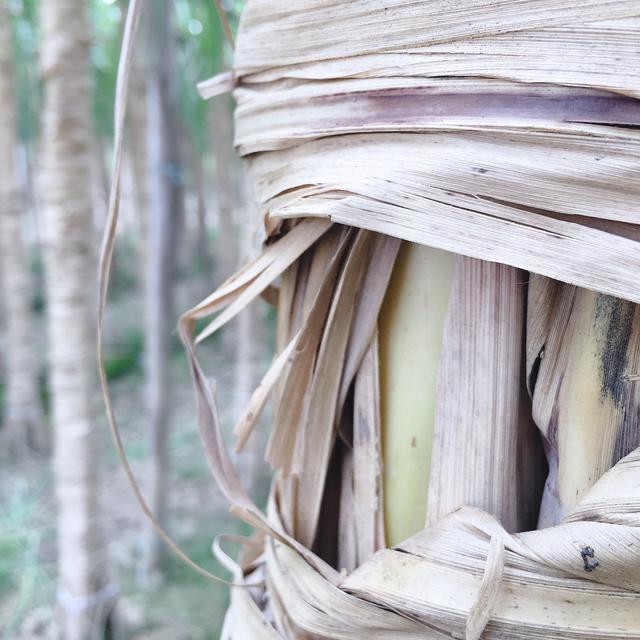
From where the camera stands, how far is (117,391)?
379 centimetres

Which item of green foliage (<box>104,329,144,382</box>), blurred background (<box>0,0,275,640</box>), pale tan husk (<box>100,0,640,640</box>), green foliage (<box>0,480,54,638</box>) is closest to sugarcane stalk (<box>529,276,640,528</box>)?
pale tan husk (<box>100,0,640,640</box>)

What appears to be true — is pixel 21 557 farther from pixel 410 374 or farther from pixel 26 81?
pixel 26 81

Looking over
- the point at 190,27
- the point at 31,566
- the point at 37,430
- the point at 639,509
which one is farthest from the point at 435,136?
the point at 190,27

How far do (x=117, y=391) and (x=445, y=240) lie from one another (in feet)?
12.5

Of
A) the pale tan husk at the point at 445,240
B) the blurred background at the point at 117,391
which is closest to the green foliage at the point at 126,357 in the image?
the blurred background at the point at 117,391

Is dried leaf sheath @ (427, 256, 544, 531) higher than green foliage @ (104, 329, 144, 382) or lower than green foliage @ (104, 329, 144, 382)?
higher

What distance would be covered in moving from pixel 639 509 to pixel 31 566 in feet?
7.69

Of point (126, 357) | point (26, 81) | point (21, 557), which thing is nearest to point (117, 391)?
point (126, 357)

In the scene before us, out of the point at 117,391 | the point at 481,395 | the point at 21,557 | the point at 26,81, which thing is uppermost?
the point at 26,81

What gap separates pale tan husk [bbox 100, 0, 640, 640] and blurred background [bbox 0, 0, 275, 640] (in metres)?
0.07

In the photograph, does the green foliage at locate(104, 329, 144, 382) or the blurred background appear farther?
the green foliage at locate(104, 329, 144, 382)

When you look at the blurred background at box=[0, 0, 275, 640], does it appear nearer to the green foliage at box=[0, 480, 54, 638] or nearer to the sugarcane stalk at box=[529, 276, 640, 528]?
the green foliage at box=[0, 480, 54, 638]

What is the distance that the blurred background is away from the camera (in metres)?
1.44

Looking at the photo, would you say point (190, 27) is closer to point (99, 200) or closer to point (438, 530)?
point (99, 200)
